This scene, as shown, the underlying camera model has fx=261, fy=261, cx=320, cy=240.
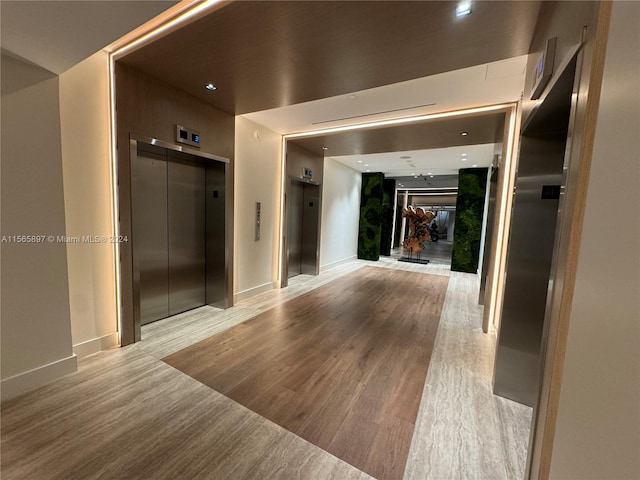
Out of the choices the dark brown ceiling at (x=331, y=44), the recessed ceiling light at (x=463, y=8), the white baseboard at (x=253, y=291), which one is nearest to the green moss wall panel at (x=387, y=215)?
the white baseboard at (x=253, y=291)

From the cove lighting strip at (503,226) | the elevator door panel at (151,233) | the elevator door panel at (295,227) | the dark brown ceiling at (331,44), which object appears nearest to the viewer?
the dark brown ceiling at (331,44)

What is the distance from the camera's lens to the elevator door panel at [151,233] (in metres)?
3.33

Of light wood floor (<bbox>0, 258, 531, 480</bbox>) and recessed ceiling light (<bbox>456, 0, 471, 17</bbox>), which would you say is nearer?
light wood floor (<bbox>0, 258, 531, 480</bbox>)

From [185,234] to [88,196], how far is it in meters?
1.40

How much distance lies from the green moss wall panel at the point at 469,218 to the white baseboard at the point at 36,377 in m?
8.38

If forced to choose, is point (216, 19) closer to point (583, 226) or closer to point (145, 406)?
point (583, 226)

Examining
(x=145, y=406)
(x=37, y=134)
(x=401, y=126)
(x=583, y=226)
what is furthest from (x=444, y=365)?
(x=37, y=134)

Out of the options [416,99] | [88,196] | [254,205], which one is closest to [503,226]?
[416,99]

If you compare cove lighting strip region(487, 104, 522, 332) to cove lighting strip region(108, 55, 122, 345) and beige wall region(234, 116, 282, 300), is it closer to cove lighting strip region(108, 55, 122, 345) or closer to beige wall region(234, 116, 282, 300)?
beige wall region(234, 116, 282, 300)

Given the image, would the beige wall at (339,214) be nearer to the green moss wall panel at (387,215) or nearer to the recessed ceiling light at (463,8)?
the green moss wall panel at (387,215)

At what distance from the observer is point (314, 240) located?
22.4ft

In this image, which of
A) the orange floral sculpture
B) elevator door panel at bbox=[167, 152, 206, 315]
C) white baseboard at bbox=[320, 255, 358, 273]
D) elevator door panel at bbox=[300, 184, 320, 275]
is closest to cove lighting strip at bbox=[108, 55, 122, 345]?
elevator door panel at bbox=[167, 152, 206, 315]

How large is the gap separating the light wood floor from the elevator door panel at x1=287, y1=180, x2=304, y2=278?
13.2 feet

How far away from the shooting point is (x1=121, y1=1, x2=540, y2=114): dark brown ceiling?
6.20ft
